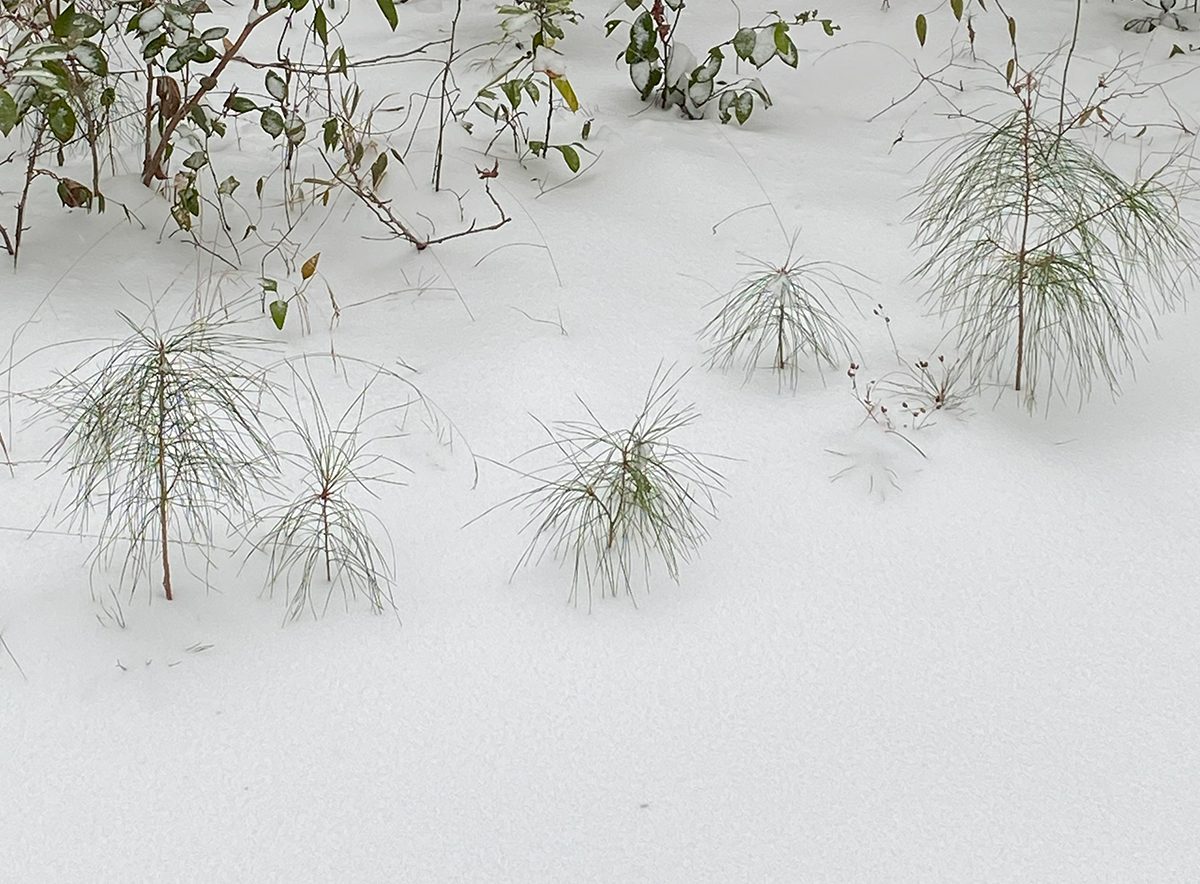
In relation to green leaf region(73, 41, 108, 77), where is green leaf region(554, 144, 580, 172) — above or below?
below

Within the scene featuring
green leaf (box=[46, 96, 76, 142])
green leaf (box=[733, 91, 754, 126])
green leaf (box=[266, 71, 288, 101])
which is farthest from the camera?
green leaf (box=[733, 91, 754, 126])

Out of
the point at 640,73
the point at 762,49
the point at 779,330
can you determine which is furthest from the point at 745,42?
the point at 779,330

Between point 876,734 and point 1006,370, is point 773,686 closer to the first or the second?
point 876,734

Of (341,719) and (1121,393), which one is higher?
(1121,393)

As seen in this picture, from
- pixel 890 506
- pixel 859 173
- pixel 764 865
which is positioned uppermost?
pixel 859 173

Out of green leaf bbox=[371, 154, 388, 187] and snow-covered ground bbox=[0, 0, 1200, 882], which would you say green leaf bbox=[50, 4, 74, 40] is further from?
green leaf bbox=[371, 154, 388, 187]

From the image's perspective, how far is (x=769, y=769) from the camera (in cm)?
150

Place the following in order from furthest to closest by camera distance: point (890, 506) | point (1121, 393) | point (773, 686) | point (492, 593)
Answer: point (1121, 393) → point (890, 506) → point (492, 593) → point (773, 686)

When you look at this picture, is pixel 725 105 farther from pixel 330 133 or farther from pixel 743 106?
pixel 330 133

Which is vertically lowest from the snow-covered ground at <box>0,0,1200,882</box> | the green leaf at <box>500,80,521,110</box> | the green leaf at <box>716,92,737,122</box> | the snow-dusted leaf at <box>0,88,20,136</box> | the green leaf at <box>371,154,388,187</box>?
the snow-covered ground at <box>0,0,1200,882</box>

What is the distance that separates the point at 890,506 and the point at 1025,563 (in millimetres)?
199

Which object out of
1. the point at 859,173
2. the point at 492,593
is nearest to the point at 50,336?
the point at 492,593

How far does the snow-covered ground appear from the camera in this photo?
1421mm

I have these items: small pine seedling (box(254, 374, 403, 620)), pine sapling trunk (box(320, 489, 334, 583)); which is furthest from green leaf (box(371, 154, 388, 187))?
pine sapling trunk (box(320, 489, 334, 583))
